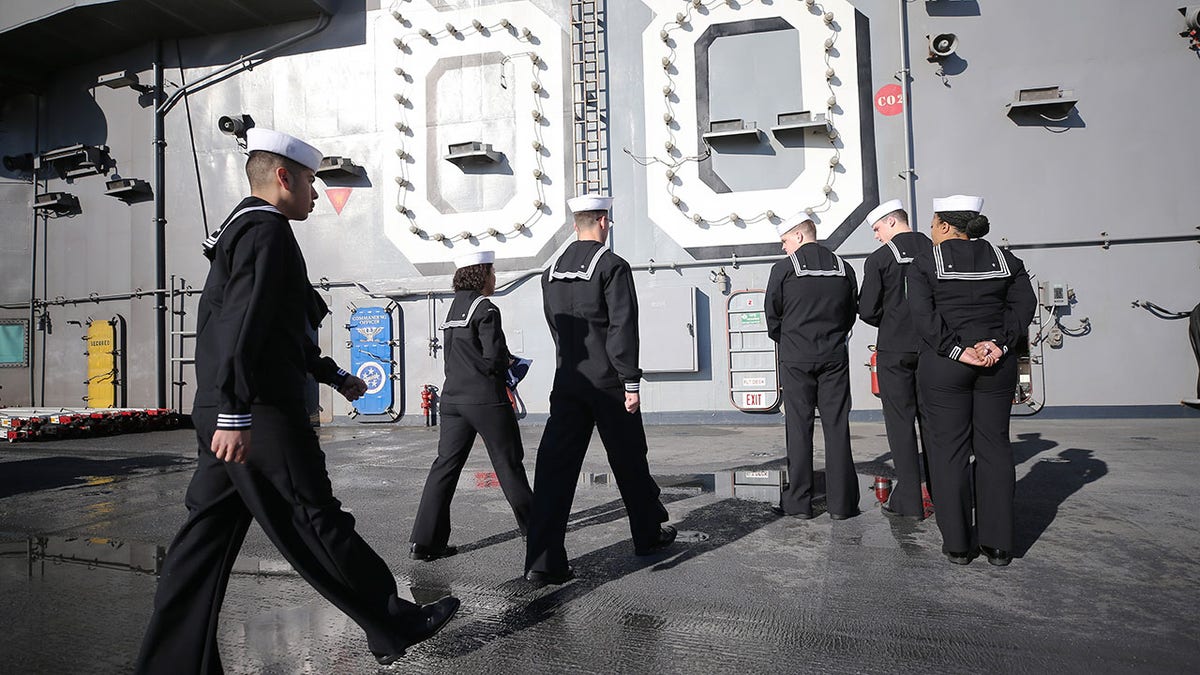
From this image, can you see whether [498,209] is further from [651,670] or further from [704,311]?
[651,670]

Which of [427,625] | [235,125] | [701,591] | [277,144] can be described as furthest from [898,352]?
[235,125]

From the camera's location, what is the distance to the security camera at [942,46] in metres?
10.3

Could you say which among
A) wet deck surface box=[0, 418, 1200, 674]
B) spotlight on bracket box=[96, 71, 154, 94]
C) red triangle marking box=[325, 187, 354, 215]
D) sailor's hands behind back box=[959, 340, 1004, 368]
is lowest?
wet deck surface box=[0, 418, 1200, 674]

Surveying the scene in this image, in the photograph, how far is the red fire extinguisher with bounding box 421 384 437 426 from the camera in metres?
12.0

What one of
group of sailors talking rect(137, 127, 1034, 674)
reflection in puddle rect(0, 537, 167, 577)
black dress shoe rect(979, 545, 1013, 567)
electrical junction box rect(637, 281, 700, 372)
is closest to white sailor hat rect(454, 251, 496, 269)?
group of sailors talking rect(137, 127, 1034, 674)

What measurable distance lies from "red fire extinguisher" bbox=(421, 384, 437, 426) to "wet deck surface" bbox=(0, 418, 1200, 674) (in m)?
5.79

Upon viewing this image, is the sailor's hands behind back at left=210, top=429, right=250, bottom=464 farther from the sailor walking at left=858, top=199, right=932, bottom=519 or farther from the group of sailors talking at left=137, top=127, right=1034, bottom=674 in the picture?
the sailor walking at left=858, top=199, right=932, bottom=519

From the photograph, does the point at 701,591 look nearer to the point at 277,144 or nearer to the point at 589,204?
the point at 589,204

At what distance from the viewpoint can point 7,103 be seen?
15844 mm

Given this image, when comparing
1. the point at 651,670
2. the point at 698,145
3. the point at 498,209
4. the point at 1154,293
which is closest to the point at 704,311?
the point at 698,145

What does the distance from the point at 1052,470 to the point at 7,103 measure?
20.7 m

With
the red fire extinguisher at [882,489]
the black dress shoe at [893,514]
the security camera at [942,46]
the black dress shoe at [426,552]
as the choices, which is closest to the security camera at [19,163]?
the black dress shoe at [426,552]

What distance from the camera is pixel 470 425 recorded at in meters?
4.23

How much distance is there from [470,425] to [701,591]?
1.65 meters
